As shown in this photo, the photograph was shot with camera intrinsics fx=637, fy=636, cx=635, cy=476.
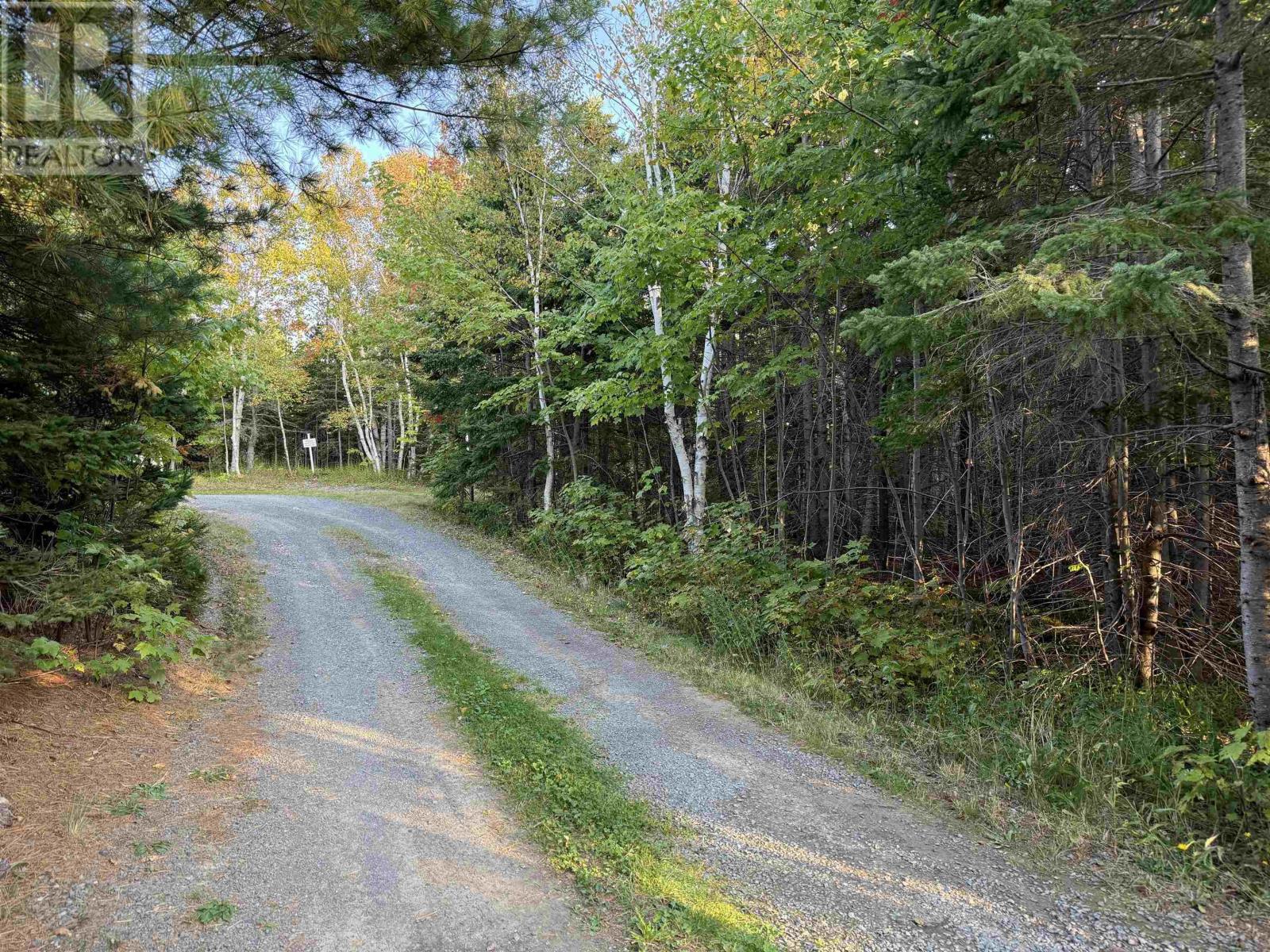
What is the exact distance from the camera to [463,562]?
470 inches

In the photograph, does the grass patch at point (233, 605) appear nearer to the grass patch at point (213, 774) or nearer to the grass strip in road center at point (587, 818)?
the grass strip in road center at point (587, 818)

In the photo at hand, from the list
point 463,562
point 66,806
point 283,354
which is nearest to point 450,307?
point 463,562

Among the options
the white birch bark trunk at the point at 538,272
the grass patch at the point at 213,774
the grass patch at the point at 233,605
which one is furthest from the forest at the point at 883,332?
the white birch bark trunk at the point at 538,272

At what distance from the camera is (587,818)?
12.0 feet

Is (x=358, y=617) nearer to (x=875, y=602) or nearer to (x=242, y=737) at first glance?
(x=242, y=737)

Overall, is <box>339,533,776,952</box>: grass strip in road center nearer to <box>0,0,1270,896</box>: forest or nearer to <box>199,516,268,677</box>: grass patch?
<box>199,516,268,677</box>: grass patch

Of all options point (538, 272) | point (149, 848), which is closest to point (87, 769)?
point (149, 848)

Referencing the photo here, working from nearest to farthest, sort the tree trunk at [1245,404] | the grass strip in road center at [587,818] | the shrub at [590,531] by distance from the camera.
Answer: the grass strip in road center at [587,818] → the tree trunk at [1245,404] → the shrub at [590,531]

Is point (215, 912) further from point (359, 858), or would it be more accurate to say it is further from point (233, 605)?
point (233, 605)

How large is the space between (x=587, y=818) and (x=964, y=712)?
10.9 feet

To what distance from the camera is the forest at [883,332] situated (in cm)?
351

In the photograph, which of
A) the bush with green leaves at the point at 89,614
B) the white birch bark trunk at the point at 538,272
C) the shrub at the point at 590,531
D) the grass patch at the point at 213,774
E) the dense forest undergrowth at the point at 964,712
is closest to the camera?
the dense forest undergrowth at the point at 964,712

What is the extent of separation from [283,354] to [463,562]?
1873 cm

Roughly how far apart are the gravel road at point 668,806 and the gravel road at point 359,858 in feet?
0.05
